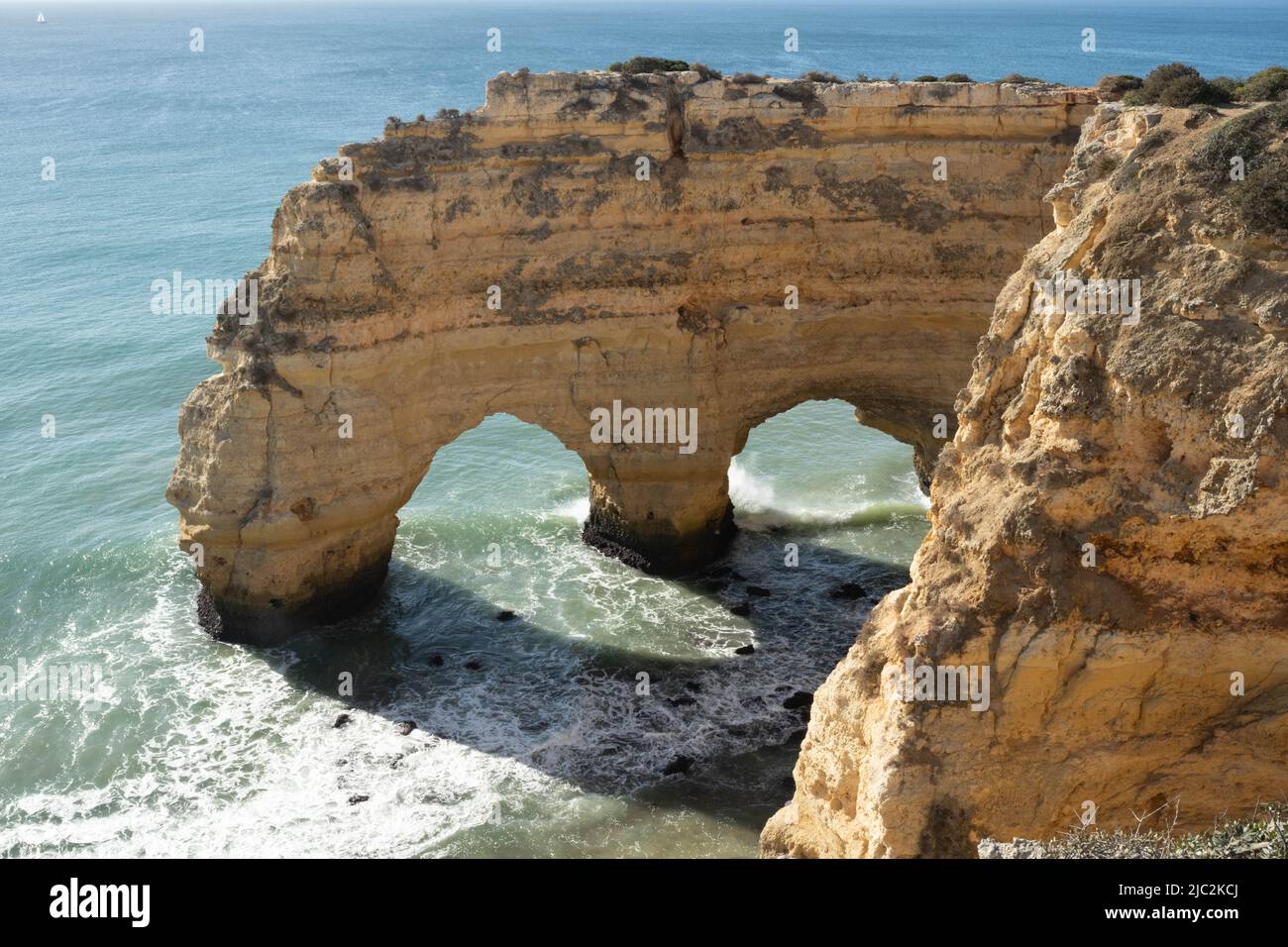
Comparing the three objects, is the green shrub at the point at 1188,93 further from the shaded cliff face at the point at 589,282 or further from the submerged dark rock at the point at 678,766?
the submerged dark rock at the point at 678,766

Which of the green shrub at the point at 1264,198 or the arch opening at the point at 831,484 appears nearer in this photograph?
the green shrub at the point at 1264,198

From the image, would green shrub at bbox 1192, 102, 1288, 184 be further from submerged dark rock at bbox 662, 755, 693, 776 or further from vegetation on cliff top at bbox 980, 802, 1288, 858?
submerged dark rock at bbox 662, 755, 693, 776

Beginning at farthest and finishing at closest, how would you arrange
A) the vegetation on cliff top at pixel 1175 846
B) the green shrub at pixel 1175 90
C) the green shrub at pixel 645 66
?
the green shrub at pixel 645 66, the green shrub at pixel 1175 90, the vegetation on cliff top at pixel 1175 846

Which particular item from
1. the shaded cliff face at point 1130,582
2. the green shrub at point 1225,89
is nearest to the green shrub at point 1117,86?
the green shrub at point 1225,89

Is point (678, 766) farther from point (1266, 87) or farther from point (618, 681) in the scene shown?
point (1266, 87)

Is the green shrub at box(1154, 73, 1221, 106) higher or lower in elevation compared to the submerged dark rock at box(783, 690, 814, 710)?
higher

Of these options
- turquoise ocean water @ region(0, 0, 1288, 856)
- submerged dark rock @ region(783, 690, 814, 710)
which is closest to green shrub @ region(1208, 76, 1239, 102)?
turquoise ocean water @ region(0, 0, 1288, 856)

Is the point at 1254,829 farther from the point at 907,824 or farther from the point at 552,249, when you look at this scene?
the point at 552,249
